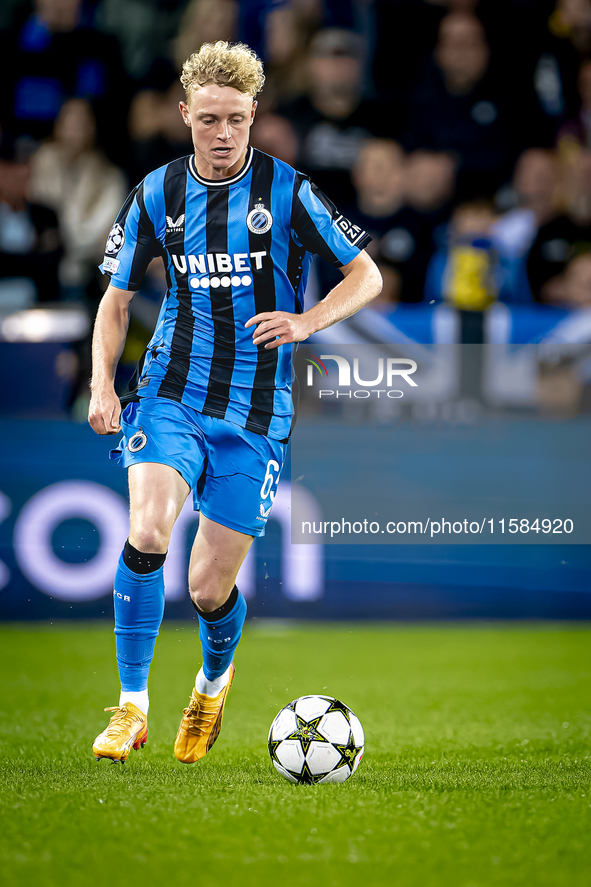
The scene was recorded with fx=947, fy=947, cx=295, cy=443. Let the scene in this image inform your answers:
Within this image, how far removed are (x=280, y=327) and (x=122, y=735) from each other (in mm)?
1450

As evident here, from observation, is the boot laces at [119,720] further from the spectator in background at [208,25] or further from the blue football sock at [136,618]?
the spectator in background at [208,25]

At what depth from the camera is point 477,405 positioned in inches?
204

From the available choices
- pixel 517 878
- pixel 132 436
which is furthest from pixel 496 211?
pixel 517 878

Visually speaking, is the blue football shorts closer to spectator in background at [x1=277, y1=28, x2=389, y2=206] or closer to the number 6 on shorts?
the number 6 on shorts

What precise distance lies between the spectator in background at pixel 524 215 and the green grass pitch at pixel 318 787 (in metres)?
2.01

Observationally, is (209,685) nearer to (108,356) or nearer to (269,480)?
(269,480)

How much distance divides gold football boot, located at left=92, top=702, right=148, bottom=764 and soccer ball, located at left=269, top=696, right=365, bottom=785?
44 cm

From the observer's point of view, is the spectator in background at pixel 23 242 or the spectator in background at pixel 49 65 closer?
the spectator in background at pixel 23 242

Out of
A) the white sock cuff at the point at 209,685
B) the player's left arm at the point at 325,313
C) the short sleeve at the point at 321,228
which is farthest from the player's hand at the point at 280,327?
the white sock cuff at the point at 209,685

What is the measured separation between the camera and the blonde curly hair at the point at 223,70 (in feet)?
10.9

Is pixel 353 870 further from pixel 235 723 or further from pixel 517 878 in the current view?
pixel 235 723

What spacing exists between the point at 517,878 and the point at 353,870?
1.29ft

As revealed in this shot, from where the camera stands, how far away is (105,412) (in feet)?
11.0

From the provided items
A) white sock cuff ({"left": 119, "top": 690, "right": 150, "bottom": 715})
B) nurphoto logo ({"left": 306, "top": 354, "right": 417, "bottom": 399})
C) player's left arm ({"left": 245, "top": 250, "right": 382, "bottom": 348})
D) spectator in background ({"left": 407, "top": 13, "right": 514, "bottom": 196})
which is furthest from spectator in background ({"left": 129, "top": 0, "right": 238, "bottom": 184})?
white sock cuff ({"left": 119, "top": 690, "right": 150, "bottom": 715})
